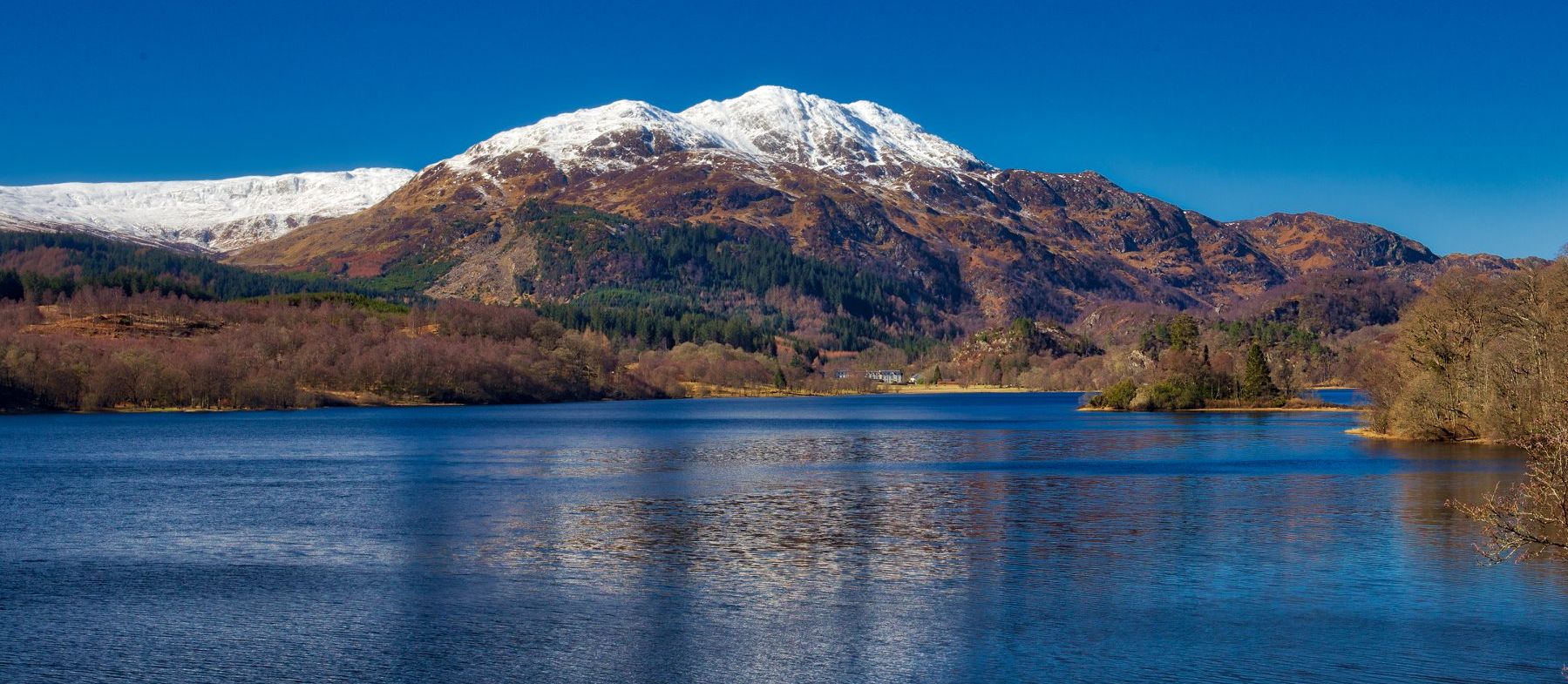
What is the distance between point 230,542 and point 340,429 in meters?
99.3

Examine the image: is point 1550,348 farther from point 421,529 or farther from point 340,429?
point 340,429

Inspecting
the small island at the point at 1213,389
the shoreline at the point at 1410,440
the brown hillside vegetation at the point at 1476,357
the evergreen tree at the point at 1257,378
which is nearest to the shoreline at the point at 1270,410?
the small island at the point at 1213,389

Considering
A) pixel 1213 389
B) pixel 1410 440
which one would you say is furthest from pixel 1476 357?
pixel 1213 389

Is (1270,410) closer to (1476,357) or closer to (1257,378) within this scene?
(1257,378)

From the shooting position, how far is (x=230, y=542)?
168 feet

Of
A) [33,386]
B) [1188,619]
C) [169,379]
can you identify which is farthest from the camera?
[169,379]

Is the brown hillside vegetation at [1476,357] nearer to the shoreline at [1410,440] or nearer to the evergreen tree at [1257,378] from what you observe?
the shoreline at [1410,440]

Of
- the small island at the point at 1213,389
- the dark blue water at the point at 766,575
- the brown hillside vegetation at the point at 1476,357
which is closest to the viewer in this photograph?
the dark blue water at the point at 766,575

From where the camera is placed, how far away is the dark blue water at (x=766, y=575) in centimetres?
3152

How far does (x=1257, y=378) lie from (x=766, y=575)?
16157 cm

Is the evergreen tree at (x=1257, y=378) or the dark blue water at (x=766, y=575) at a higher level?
the evergreen tree at (x=1257, y=378)

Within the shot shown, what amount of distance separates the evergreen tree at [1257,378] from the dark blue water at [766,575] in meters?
102

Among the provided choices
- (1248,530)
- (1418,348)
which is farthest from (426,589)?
(1418,348)

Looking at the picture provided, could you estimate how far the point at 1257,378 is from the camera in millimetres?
190250
